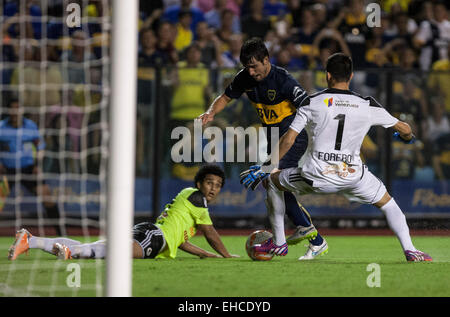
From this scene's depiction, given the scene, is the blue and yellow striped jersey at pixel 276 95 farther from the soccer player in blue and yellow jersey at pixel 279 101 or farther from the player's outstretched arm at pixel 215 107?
the player's outstretched arm at pixel 215 107

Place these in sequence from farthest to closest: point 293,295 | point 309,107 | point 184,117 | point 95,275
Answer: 1. point 184,117
2. point 309,107
3. point 95,275
4. point 293,295

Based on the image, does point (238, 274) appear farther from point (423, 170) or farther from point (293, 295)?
point (423, 170)

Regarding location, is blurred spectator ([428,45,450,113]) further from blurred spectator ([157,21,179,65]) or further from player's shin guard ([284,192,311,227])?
player's shin guard ([284,192,311,227])

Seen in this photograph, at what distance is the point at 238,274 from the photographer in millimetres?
6195

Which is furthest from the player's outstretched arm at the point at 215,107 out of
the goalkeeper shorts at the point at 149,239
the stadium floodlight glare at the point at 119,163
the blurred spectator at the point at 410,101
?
the blurred spectator at the point at 410,101

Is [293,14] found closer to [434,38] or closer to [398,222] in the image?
[434,38]

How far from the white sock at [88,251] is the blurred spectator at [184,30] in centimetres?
618

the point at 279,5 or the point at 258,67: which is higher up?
the point at 279,5

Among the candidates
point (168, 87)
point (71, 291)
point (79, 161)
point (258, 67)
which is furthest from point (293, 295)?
point (168, 87)

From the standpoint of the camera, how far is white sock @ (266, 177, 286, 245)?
727 cm

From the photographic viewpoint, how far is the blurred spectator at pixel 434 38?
42.5 feet

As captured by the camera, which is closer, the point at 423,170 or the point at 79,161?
the point at 79,161

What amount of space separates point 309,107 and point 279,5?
22.7ft

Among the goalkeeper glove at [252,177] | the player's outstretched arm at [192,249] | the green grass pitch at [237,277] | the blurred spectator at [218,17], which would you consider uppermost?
the blurred spectator at [218,17]
